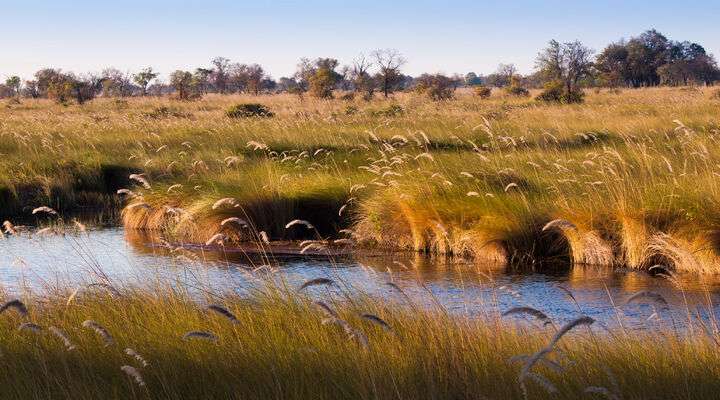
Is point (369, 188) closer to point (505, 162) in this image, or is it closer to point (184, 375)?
point (505, 162)

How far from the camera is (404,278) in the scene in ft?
32.9

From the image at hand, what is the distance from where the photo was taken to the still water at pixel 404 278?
7781mm

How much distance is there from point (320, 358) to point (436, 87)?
47572 mm

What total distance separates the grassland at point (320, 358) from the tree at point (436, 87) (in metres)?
42.5

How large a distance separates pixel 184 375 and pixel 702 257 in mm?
6769

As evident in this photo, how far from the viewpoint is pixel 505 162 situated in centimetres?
1370

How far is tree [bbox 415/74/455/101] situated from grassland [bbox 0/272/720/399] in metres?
42.5

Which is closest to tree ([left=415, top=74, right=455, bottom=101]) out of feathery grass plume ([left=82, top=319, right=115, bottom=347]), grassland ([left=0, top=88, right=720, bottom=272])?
grassland ([left=0, top=88, right=720, bottom=272])

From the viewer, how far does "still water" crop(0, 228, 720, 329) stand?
306 inches

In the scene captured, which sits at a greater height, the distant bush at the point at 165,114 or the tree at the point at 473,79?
the tree at the point at 473,79

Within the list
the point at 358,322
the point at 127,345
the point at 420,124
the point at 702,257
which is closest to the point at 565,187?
the point at 702,257

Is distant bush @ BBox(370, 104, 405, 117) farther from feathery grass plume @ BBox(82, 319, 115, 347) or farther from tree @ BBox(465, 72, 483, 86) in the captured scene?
tree @ BBox(465, 72, 483, 86)

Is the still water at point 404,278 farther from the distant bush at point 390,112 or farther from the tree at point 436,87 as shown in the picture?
the tree at point 436,87

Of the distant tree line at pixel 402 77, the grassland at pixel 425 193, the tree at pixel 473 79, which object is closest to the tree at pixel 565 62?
the distant tree line at pixel 402 77
